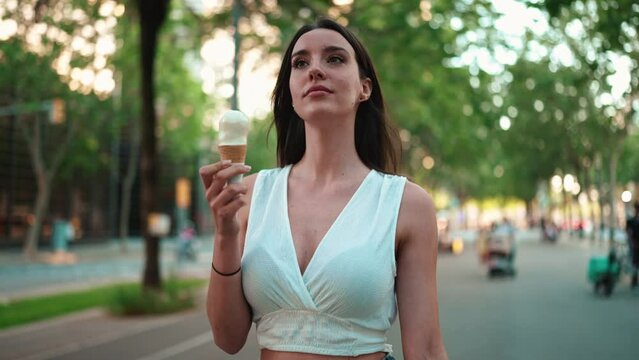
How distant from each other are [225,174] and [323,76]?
1.49ft

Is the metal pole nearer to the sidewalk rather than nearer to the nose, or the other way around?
the sidewalk

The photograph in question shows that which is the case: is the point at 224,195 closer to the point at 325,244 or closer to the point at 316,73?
the point at 325,244

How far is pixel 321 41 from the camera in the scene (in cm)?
213

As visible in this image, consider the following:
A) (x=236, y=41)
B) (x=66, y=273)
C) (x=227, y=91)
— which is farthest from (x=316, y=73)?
(x=66, y=273)

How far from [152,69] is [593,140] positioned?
2769 centimetres

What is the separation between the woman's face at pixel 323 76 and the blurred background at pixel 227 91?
0.46 m

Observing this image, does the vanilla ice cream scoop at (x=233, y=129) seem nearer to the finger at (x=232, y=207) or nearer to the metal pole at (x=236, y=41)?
the finger at (x=232, y=207)

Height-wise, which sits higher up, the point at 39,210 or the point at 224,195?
the point at 224,195

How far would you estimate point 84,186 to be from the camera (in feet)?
152

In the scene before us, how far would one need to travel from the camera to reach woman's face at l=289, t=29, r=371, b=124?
2078mm

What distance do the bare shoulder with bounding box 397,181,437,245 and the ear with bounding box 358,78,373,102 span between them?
356 mm

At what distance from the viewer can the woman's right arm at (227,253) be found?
183 cm

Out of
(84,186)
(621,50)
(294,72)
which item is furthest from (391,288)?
(84,186)

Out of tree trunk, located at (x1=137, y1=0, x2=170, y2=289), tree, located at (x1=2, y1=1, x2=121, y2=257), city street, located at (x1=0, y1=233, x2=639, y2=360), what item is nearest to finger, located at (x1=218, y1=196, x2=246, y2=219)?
city street, located at (x1=0, y1=233, x2=639, y2=360)
